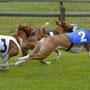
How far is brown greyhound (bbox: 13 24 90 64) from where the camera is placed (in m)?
7.38

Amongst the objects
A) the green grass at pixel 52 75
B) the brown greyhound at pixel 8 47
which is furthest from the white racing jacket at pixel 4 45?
the green grass at pixel 52 75

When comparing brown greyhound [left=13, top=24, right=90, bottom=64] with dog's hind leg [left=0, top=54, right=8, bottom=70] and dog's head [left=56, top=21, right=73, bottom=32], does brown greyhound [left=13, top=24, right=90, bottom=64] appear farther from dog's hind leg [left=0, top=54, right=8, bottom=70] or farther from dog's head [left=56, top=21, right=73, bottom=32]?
dog's head [left=56, top=21, right=73, bottom=32]

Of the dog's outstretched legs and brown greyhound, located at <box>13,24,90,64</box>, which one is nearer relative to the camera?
brown greyhound, located at <box>13,24,90,64</box>

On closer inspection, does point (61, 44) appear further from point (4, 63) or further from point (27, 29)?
point (4, 63)

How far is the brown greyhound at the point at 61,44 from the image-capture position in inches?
291

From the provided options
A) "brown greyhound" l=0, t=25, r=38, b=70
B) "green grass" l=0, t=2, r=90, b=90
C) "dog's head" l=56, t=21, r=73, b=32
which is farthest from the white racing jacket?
"dog's head" l=56, t=21, r=73, b=32

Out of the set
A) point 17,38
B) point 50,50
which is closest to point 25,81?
point 50,50

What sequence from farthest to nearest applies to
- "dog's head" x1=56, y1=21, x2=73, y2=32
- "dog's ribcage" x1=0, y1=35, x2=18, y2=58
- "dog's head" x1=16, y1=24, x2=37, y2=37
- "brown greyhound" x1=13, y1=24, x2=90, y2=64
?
"dog's head" x1=56, y1=21, x2=73, y2=32 < "dog's head" x1=16, y1=24, x2=37, y2=37 < "dog's ribcage" x1=0, y1=35, x2=18, y2=58 < "brown greyhound" x1=13, y1=24, x2=90, y2=64

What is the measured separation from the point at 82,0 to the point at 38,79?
239 inches

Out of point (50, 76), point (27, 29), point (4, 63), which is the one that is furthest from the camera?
point (27, 29)

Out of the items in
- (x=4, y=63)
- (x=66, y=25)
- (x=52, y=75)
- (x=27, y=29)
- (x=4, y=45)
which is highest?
(x=27, y=29)

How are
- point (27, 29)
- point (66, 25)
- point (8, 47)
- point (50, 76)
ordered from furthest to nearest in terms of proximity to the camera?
point (66, 25) → point (27, 29) → point (8, 47) → point (50, 76)

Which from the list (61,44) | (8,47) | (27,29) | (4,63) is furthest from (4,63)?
(61,44)

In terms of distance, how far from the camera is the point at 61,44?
7520 mm
